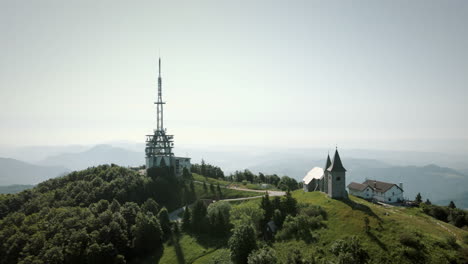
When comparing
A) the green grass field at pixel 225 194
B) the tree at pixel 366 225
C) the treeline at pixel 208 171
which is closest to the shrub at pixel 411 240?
the tree at pixel 366 225

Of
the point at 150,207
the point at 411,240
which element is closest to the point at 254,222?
the point at 411,240

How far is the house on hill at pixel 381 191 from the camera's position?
84.8 m

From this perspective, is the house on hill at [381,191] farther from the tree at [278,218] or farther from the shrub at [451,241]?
the shrub at [451,241]

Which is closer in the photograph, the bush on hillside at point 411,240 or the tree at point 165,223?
the bush on hillside at point 411,240

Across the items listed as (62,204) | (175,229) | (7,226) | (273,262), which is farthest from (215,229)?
(7,226)

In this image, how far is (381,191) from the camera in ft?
280

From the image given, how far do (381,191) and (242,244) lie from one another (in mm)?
55746

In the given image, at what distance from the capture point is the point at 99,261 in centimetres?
6216

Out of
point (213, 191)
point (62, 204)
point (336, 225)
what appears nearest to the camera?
point (336, 225)

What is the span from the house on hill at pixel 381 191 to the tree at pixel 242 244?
51.1 m

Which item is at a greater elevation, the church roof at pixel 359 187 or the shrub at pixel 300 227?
the church roof at pixel 359 187

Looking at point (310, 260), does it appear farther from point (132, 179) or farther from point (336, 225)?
point (132, 179)

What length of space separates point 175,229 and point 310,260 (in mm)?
41742

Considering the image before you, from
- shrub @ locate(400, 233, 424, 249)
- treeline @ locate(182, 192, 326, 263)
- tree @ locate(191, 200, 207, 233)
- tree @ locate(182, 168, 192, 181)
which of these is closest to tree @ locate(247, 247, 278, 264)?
treeline @ locate(182, 192, 326, 263)
